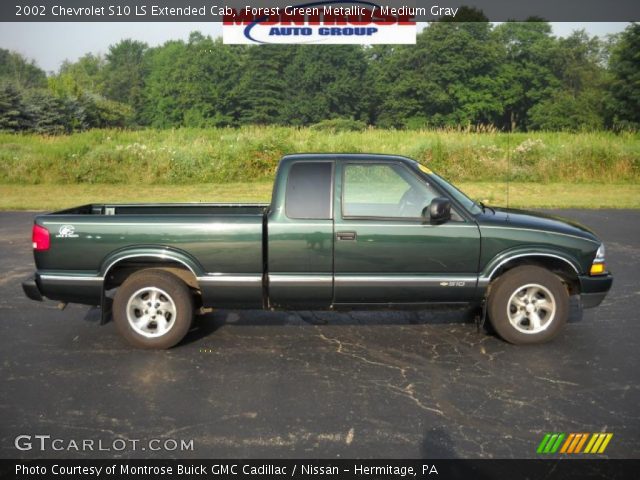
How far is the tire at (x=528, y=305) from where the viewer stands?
6.10 metres

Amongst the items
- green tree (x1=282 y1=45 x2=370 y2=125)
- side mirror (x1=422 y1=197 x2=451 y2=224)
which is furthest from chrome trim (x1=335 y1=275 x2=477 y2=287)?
green tree (x1=282 y1=45 x2=370 y2=125)

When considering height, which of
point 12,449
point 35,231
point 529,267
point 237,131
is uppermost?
point 237,131

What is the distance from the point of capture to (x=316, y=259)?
19.8 ft

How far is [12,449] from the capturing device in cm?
412

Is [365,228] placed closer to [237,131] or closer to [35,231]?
[35,231]

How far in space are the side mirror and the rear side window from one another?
98 cm

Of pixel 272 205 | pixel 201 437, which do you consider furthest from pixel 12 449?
pixel 272 205

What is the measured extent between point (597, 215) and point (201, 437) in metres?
13.7

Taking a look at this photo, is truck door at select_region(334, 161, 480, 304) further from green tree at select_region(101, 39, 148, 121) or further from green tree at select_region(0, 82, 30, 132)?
green tree at select_region(101, 39, 148, 121)

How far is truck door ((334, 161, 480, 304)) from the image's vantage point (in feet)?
19.8

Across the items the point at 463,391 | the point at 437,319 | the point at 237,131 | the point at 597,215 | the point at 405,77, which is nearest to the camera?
the point at 463,391

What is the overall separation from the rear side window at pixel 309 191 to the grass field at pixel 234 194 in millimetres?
11700

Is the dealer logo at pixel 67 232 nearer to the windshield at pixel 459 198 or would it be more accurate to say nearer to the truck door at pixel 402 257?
the truck door at pixel 402 257

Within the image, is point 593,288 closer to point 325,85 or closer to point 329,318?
point 329,318
